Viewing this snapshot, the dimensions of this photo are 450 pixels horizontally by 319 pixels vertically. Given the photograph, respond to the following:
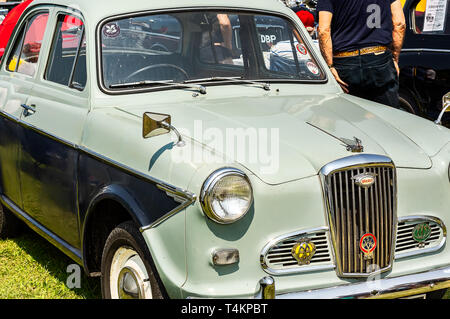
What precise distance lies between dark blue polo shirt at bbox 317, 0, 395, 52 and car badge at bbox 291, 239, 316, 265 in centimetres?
298

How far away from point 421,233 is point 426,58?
13.8ft

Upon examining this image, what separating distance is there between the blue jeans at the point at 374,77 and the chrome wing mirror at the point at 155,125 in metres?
2.80

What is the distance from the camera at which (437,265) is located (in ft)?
11.0

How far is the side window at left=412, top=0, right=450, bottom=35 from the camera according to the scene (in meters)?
7.04

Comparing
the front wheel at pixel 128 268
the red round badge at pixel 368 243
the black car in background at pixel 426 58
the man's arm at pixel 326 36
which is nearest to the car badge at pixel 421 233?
the red round badge at pixel 368 243

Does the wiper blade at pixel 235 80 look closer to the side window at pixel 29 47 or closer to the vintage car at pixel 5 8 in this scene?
the side window at pixel 29 47

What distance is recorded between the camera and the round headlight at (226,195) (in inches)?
113

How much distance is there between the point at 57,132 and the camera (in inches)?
157

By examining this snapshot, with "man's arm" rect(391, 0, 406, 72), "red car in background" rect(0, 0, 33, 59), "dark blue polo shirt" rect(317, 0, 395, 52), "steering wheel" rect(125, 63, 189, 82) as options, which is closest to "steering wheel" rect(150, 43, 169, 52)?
"steering wheel" rect(125, 63, 189, 82)

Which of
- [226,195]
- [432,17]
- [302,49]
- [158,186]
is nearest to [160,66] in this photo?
[302,49]

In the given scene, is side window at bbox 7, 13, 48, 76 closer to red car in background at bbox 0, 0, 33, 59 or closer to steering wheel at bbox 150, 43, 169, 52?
steering wheel at bbox 150, 43, 169, 52

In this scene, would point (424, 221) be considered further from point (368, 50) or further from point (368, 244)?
point (368, 50)

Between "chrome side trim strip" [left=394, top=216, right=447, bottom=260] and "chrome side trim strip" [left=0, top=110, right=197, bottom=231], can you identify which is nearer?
"chrome side trim strip" [left=0, top=110, right=197, bottom=231]
